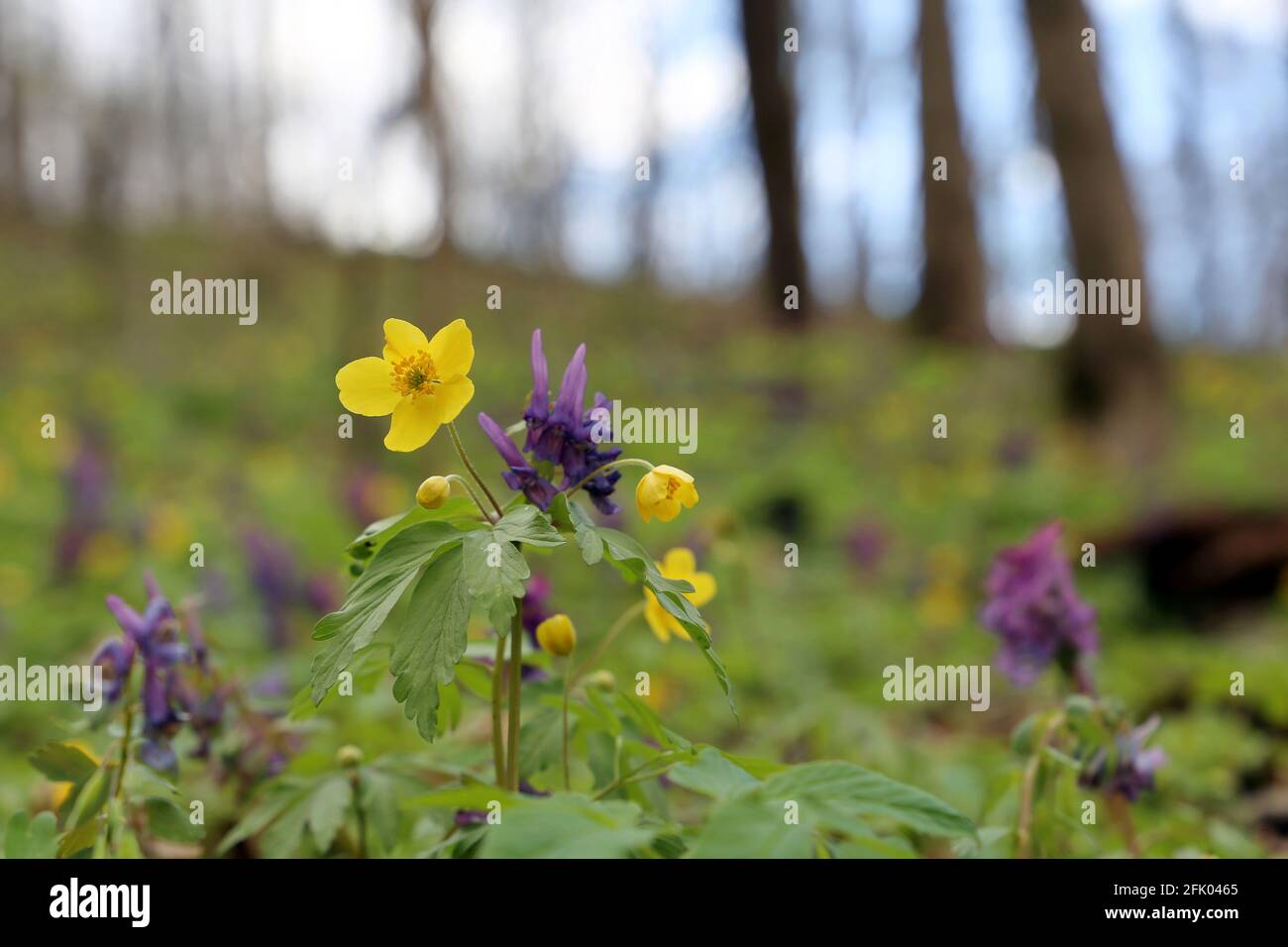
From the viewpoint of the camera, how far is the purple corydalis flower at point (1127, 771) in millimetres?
1637

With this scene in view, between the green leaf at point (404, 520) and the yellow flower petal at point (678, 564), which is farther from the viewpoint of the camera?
the yellow flower petal at point (678, 564)

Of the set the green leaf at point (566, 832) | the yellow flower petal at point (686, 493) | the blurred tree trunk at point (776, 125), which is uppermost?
the blurred tree trunk at point (776, 125)

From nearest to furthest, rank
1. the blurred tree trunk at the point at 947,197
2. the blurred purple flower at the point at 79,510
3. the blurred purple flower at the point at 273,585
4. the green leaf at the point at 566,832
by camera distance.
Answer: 1. the green leaf at the point at 566,832
2. the blurred purple flower at the point at 273,585
3. the blurred purple flower at the point at 79,510
4. the blurred tree trunk at the point at 947,197

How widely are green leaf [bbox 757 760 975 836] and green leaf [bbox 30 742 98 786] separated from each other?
102 cm

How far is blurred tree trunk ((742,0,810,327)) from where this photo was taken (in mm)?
12844

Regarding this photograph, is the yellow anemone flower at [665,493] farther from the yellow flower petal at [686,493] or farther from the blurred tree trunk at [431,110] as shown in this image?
the blurred tree trunk at [431,110]

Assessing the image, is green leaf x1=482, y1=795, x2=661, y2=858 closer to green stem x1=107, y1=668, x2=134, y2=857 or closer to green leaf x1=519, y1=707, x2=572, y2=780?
green leaf x1=519, y1=707, x2=572, y2=780

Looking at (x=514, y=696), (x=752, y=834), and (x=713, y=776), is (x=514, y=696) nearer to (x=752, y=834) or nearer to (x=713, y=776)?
(x=713, y=776)

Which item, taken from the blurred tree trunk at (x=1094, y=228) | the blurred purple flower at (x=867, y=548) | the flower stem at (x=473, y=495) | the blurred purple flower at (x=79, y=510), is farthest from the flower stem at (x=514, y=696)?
the blurred tree trunk at (x=1094, y=228)

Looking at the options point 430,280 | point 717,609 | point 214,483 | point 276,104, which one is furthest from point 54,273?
point 717,609

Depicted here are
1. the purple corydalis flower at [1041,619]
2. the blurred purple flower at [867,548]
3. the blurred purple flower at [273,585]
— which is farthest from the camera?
the blurred purple flower at [867,548]

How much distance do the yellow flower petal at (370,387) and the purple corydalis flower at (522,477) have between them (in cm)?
16

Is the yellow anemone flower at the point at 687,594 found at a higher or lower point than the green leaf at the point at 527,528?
lower
